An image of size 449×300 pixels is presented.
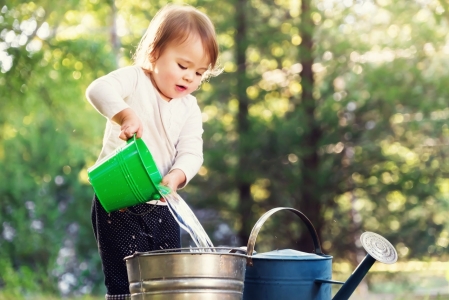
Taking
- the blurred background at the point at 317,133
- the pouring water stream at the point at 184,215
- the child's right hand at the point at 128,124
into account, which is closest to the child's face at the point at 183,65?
the child's right hand at the point at 128,124

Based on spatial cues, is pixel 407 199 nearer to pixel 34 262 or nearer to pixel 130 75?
pixel 34 262

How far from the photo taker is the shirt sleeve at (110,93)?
2.52m

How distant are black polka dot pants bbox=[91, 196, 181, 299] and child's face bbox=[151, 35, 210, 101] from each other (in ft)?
1.47

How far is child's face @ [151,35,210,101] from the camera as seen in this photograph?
2.69 metres

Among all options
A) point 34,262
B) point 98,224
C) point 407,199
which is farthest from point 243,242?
point 98,224

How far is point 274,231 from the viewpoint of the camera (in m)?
8.80

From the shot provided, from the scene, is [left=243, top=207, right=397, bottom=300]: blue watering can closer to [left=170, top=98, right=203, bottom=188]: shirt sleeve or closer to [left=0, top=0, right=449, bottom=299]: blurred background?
[left=170, top=98, right=203, bottom=188]: shirt sleeve

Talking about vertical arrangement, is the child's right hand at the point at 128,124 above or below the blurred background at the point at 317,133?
above

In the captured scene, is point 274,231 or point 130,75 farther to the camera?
point 274,231

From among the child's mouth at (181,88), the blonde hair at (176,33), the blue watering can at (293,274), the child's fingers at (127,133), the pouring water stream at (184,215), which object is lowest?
the blue watering can at (293,274)

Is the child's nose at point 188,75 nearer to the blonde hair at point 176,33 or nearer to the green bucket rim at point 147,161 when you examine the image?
the blonde hair at point 176,33

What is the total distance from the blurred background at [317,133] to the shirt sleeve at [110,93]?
533 centimetres

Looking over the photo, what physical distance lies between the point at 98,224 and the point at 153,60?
0.62 meters

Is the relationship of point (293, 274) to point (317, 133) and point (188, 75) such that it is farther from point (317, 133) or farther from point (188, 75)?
point (317, 133)
